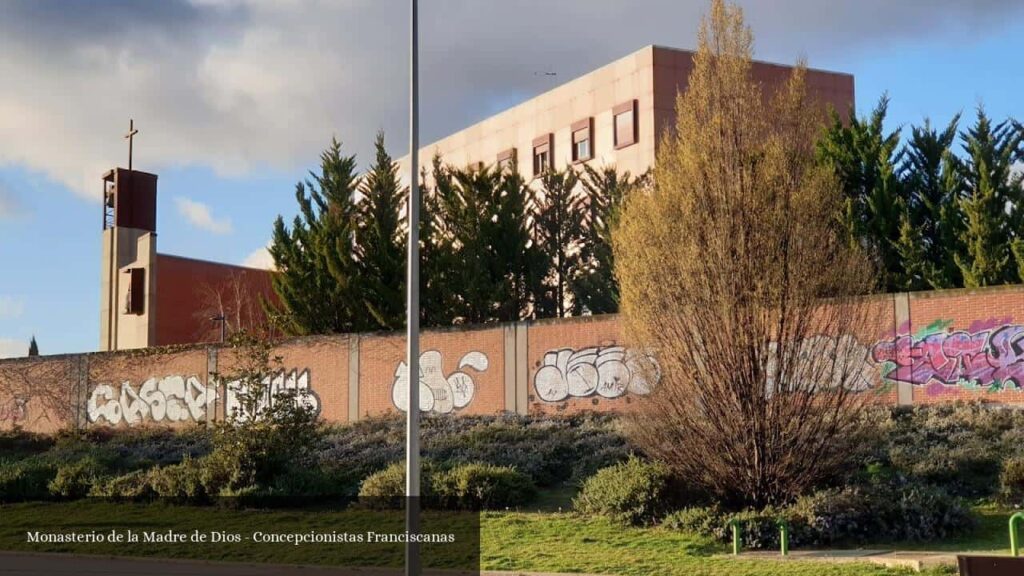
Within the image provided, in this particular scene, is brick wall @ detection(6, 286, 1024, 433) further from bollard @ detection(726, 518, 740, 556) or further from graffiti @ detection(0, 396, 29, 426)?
bollard @ detection(726, 518, 740, 556)

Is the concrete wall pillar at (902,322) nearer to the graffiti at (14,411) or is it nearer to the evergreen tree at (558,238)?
the evergreen tree at (558,238)

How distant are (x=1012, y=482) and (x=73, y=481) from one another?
18.9 meters

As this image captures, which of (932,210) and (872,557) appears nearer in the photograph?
(872,557)

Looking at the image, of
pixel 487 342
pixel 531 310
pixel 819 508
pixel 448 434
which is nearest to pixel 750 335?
pixel 819 508

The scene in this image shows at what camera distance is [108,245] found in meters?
47.6

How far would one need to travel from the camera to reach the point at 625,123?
4388 cm

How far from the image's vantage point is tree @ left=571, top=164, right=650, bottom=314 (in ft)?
109

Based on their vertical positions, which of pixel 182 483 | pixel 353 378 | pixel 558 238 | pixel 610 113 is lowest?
pixel 182 483

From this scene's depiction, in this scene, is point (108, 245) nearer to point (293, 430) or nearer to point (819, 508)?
point (293, 430)

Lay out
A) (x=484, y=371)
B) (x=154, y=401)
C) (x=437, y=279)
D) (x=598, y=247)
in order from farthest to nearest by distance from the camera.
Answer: (x=154, y=401) < (x=598, y=247) < (x=437, y=279) < (x=484, y=371)

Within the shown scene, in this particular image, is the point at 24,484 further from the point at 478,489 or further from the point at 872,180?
the point at 872,180

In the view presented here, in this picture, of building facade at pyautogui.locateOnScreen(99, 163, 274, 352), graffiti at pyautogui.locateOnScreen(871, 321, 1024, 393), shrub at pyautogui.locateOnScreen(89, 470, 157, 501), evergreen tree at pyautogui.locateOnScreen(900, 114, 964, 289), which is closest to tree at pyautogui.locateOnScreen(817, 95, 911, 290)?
evergreen tree at pyautogui.locateOnScreen(900, 114, 964, 289)

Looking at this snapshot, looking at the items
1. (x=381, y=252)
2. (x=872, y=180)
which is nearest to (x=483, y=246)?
(x=381, y=252)

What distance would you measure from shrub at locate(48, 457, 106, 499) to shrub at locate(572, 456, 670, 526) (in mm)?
12174
